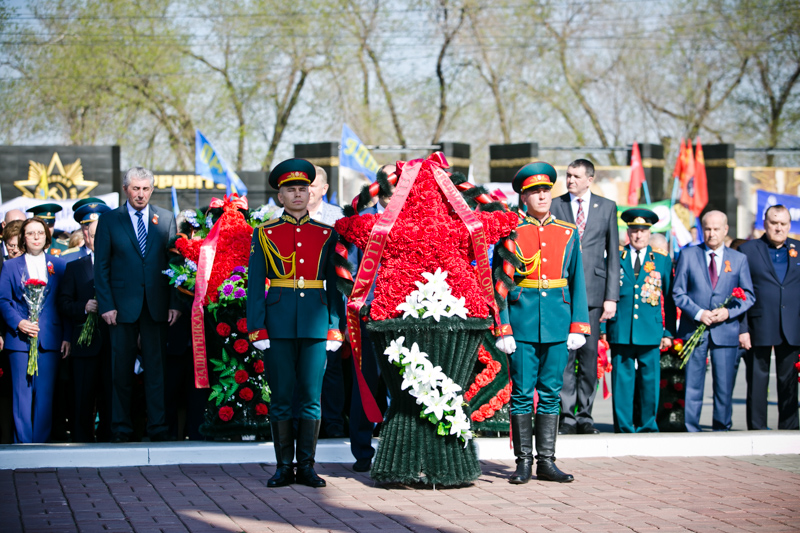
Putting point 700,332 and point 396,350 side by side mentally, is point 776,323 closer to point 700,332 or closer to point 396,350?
point 700,332

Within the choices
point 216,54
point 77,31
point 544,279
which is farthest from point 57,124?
point 544,279

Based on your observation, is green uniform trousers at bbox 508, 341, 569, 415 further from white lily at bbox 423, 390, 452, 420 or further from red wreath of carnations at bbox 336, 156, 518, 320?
white lily at bbox 423, 390, 452, 420

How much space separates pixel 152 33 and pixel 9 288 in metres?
23.1

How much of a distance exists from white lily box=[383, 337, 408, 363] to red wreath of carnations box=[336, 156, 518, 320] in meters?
0.17

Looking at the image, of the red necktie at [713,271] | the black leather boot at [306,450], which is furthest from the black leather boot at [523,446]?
the red necktie at [713,271]

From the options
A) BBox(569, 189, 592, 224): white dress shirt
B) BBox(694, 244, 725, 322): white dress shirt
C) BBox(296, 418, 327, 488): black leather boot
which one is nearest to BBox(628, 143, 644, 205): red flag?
BBox(694, 244, 725, 322): white dress shirt

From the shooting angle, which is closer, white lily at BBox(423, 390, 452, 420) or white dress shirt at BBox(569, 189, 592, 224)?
white lily at BBox(423, 390, 452, 420)

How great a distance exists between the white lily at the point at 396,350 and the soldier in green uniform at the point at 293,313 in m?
0.44

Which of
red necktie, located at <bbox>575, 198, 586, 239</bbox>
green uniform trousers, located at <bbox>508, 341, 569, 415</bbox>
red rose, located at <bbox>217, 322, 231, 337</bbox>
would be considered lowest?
green uniform trousers, located at <bbox>508, 341, 569, 415</bbox>

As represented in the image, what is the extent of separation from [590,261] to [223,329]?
306cm

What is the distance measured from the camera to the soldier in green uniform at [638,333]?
26.8 ft

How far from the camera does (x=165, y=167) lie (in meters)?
30.2

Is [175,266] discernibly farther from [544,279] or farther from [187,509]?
[544,279]

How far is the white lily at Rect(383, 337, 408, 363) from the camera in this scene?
5734 mm
